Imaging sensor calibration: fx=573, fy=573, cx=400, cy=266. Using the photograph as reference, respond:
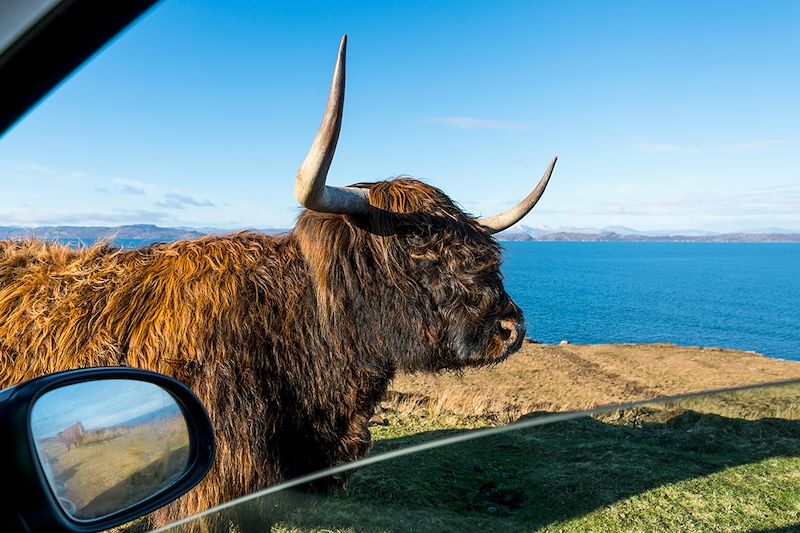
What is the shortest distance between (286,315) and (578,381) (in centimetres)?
211

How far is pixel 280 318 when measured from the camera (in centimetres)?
331

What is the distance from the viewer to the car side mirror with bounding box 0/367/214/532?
969 mm

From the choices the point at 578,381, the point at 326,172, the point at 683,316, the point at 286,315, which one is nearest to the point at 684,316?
the point at 683,316

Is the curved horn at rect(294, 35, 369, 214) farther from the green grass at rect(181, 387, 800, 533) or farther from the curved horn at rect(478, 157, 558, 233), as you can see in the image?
the green grass at rect(181, 387, 800, 533)

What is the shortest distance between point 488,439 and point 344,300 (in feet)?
6.23

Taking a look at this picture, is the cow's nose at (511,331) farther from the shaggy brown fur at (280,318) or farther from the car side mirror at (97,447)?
the car side mirror at (97,447)

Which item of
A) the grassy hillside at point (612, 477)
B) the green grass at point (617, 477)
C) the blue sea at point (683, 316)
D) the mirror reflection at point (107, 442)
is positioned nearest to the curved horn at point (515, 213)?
the blue sea at point (683, 316)

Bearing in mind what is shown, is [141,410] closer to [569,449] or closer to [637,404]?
[569,449]

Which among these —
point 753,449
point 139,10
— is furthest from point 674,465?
point 139,10

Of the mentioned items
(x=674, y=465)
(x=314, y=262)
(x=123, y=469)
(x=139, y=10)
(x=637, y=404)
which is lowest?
(x=123, y=469)

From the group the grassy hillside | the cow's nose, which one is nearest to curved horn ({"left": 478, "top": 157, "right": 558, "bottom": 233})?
the cow's nose

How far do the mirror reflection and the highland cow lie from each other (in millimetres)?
1060

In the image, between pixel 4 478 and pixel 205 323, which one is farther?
pixel 205 323

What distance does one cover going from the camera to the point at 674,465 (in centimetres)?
150
